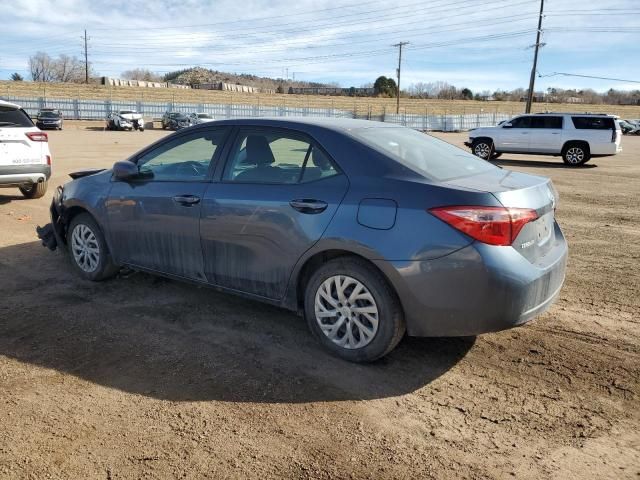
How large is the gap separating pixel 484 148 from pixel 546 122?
2292mm

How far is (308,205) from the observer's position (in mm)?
3660

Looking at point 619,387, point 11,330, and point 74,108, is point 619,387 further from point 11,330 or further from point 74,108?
point 74,108

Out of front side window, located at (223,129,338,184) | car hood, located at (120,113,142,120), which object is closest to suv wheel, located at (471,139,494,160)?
front side window, located at (223,129,338,184)

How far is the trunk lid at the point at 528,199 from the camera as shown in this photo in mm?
3291

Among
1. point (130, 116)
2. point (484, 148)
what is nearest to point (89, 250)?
point (484, 148)

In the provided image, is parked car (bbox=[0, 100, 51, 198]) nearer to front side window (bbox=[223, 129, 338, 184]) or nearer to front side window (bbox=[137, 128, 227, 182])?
front side window (bbox=[137, 128, 227, 182])

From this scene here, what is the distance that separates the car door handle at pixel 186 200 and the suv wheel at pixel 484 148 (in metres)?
17.7

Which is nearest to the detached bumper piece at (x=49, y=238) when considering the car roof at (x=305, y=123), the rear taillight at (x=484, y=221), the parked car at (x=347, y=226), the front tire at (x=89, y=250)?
the front tire at (x=89, y=250)

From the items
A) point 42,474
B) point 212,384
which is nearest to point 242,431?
point 212,384

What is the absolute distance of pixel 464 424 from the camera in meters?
3.01

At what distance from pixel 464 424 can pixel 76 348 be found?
267cm

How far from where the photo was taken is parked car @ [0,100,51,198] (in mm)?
8578

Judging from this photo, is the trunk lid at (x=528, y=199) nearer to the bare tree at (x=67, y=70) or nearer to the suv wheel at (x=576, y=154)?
the suv wheel at (x=576, y=154)

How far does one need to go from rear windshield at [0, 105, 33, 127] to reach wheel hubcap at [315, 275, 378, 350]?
736cm
